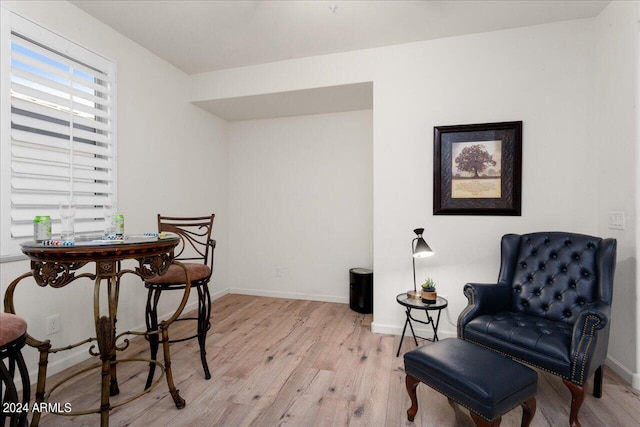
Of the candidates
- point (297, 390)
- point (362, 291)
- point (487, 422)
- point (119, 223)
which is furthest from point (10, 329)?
point (362, 291)

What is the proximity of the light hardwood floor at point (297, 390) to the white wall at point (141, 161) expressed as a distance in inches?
15.5

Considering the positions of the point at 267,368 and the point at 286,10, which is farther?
the point at 286,10

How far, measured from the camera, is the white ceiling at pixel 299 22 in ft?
7.70

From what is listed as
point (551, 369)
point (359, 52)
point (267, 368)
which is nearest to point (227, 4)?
point (359, 52)

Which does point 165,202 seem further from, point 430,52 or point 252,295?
point 430,52

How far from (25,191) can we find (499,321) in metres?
3.14

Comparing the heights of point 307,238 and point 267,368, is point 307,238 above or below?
above

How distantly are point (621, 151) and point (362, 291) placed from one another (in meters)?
2.40

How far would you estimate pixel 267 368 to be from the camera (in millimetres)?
2260

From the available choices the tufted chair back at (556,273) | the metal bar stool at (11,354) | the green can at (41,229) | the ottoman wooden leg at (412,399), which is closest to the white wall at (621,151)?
the tufted chair back at (556,273)

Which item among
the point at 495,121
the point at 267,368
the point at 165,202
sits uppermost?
the point at 495,121

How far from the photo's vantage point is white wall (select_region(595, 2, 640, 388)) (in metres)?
2.06

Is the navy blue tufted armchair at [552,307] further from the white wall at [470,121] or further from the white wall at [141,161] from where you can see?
the white wall at [141,161]

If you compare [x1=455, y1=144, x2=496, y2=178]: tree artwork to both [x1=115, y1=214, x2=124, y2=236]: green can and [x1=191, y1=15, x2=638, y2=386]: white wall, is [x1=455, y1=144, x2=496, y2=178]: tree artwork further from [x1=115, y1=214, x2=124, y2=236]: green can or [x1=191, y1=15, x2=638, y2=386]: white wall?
[x1=115, y1=214, x2=124, y2=236]: green can
